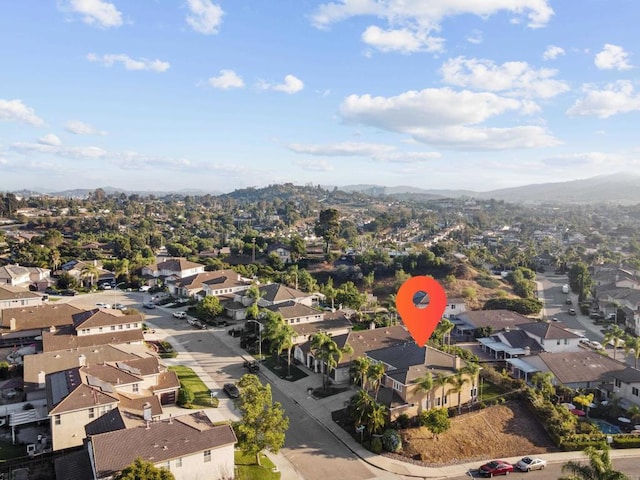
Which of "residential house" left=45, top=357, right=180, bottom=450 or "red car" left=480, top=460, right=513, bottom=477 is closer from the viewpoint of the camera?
"residential house" left=45, top=357, right=180, bottom=450

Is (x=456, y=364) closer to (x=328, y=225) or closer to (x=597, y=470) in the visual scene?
(x=597, y=470)

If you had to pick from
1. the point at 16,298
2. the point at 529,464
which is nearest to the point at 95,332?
the point at 16,298

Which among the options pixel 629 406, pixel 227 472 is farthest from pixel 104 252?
pixel 629 406

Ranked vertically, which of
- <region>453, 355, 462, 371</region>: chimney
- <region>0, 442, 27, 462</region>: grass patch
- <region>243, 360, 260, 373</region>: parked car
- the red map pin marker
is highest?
the red map pin marker

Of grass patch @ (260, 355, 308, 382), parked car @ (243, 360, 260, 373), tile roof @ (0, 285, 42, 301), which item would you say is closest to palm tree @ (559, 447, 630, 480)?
grass patch @ (260, 355, 308, 382)

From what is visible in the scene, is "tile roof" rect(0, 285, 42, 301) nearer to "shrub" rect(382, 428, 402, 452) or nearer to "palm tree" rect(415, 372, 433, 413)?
"shrub" rect(382, 428, 402, 452)

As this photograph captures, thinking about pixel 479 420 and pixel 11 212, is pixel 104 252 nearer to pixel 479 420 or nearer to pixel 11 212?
pixel 11 212

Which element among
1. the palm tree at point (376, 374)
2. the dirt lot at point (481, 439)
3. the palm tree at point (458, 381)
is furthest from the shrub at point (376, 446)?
the palm tree at point (458, 381)
